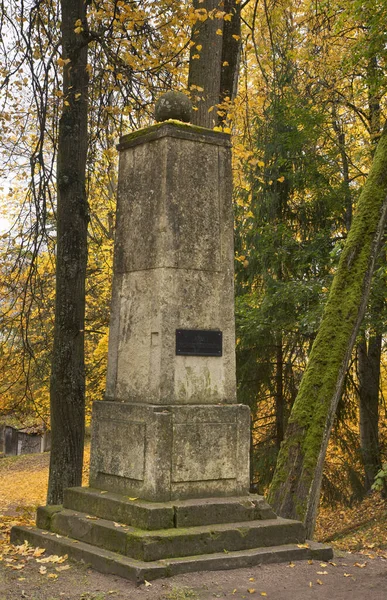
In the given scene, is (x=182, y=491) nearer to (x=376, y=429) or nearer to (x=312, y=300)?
(x=312, y=300)

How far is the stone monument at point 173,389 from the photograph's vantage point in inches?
242

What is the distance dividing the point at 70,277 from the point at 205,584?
4725mm

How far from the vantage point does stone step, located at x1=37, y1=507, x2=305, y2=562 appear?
5.73 m

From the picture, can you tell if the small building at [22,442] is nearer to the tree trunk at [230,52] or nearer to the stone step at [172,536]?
the tree trunk at [230,52]

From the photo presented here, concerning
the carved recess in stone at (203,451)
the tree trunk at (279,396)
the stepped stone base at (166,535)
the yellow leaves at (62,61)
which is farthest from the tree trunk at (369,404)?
the stepped stone base at (166,535)

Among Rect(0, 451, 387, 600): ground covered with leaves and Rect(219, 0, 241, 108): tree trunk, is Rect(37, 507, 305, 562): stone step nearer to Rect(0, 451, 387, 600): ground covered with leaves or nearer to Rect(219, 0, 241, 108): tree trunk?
Rect(0, 451, 387, 600): ground covered with leaves

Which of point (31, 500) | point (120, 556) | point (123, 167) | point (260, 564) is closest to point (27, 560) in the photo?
point (120, 556)

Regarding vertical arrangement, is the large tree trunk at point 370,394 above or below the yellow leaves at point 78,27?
below

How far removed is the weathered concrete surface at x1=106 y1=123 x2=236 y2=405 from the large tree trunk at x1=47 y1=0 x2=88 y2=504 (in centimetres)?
235

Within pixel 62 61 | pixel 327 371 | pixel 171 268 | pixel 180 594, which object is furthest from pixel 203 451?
pixel 62 61

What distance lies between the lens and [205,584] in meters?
5.49

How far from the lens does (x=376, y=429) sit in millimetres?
16094

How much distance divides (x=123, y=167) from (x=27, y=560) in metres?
3.57

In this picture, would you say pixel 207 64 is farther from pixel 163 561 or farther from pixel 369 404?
pixel 369 404
